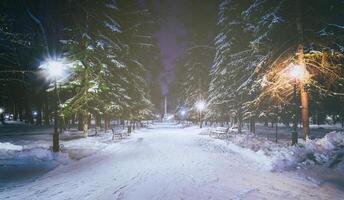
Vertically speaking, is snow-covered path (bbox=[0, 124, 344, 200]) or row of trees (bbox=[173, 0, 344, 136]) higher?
row of trees (bbox=[173, 0, 344, 136])

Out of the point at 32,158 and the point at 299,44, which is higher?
the point at 299,44

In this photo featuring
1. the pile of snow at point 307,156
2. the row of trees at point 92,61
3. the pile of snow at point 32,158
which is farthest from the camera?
the row of trees at point 92,61

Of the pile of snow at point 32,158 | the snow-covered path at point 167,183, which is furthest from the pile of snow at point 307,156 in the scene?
the pile of snow at point 32,158

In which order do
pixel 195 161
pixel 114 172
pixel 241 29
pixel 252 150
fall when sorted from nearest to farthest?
pixel 114 172, pixel 195 161, pixel 252 150, pixel 241 29

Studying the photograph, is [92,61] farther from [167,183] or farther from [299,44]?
[167,183]

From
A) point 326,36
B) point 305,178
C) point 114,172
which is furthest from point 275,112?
point 114,172

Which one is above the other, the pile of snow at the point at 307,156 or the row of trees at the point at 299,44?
the row of trees at the point at 299,44

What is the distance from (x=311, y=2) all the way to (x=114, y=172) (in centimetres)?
1547

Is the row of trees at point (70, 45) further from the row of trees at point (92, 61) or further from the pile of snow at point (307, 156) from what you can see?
the pile of snow at point (307, 156)

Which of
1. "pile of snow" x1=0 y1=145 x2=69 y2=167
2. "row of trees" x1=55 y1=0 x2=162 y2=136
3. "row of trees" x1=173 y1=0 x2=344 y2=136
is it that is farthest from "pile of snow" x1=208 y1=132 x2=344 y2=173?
"row of trees" x1=55 y1=0 x2=162 y2=136

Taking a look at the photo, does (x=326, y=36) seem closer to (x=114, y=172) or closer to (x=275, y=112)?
(x=275, y=112)

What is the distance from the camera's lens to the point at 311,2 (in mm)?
20047

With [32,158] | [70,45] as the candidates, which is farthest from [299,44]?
[32,158]

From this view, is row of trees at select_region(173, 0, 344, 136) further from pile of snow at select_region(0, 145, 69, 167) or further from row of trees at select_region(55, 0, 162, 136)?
pile of snow at select_region(0, 145, 69, 167)
